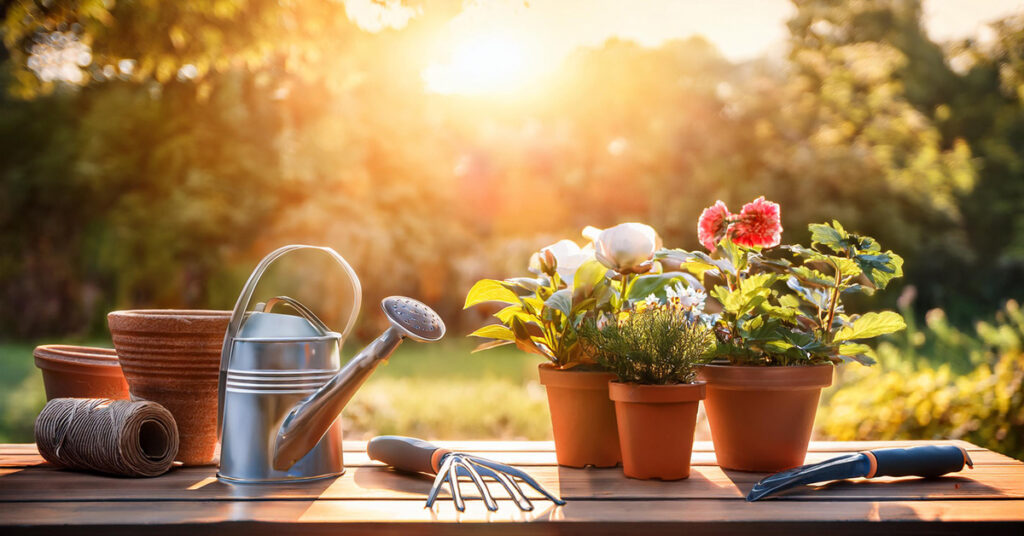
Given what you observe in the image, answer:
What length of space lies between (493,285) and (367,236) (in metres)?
6.64

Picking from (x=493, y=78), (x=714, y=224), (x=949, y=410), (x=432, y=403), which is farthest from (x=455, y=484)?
(x=493, y=78)

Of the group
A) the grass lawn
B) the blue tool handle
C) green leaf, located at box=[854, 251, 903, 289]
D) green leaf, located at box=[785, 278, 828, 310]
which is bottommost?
the grass lawn

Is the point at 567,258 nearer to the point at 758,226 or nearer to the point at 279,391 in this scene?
the point at 758,226

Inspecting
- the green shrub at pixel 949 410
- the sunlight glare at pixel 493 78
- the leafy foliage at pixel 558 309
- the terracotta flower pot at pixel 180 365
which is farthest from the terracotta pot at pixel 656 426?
the sunlight glare at pixel 493 78

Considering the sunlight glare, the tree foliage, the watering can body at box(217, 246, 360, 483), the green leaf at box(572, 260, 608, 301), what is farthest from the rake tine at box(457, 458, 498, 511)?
the tree foliage

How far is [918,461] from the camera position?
1.16 meters

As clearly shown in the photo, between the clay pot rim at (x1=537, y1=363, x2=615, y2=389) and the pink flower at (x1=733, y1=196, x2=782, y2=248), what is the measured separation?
30 cm

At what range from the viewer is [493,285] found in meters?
1.25

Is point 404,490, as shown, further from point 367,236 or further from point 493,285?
point 367,236

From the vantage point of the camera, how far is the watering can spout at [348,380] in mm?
1038

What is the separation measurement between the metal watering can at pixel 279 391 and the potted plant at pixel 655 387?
10.6 inches

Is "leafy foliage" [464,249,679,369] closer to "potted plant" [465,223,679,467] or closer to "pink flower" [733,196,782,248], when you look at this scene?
"potted plant" [465,223,679,467]

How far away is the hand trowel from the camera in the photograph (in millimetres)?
1075

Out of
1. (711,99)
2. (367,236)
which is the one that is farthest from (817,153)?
(367,236)
